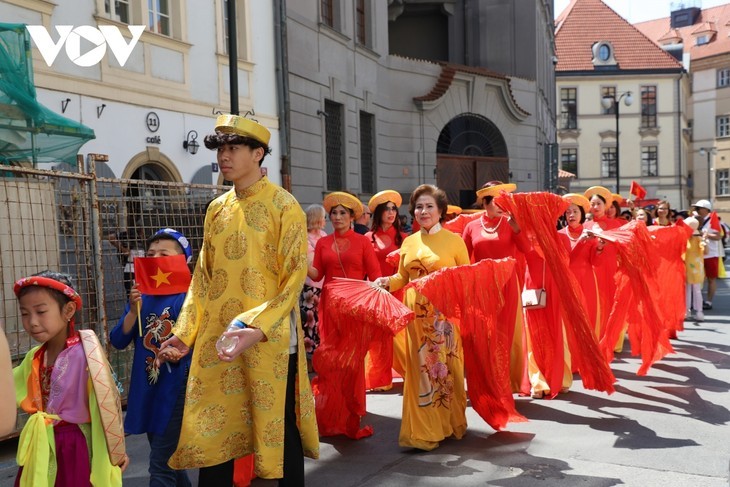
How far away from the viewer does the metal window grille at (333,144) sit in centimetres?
1938

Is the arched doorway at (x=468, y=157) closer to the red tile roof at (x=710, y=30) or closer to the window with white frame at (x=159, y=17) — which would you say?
the window with white frame at (x=159, y=17)

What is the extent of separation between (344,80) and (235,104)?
9.35 meters

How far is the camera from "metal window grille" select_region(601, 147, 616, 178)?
60656 mm

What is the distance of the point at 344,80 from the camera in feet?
65.0

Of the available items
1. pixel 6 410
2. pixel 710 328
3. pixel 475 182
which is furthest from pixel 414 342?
pixel 475 182

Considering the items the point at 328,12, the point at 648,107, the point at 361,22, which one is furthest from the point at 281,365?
the point at 648,107

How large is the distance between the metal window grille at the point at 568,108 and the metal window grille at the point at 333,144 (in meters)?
44.1

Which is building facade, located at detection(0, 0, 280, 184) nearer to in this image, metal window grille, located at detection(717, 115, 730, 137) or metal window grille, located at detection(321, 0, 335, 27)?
metal window grille, located at detection(321, 0, 335, 27)

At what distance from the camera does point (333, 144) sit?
19609mm

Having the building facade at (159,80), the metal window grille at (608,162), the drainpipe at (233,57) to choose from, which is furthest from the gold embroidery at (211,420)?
the metal window grille at (608,162)

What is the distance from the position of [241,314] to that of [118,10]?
10788 mm

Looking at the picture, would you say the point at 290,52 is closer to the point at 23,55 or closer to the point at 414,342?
the point at 23,55

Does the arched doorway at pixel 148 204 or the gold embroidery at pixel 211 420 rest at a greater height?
the arched doorway at pixel 148 204

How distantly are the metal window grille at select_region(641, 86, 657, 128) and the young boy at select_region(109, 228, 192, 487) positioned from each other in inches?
2400
